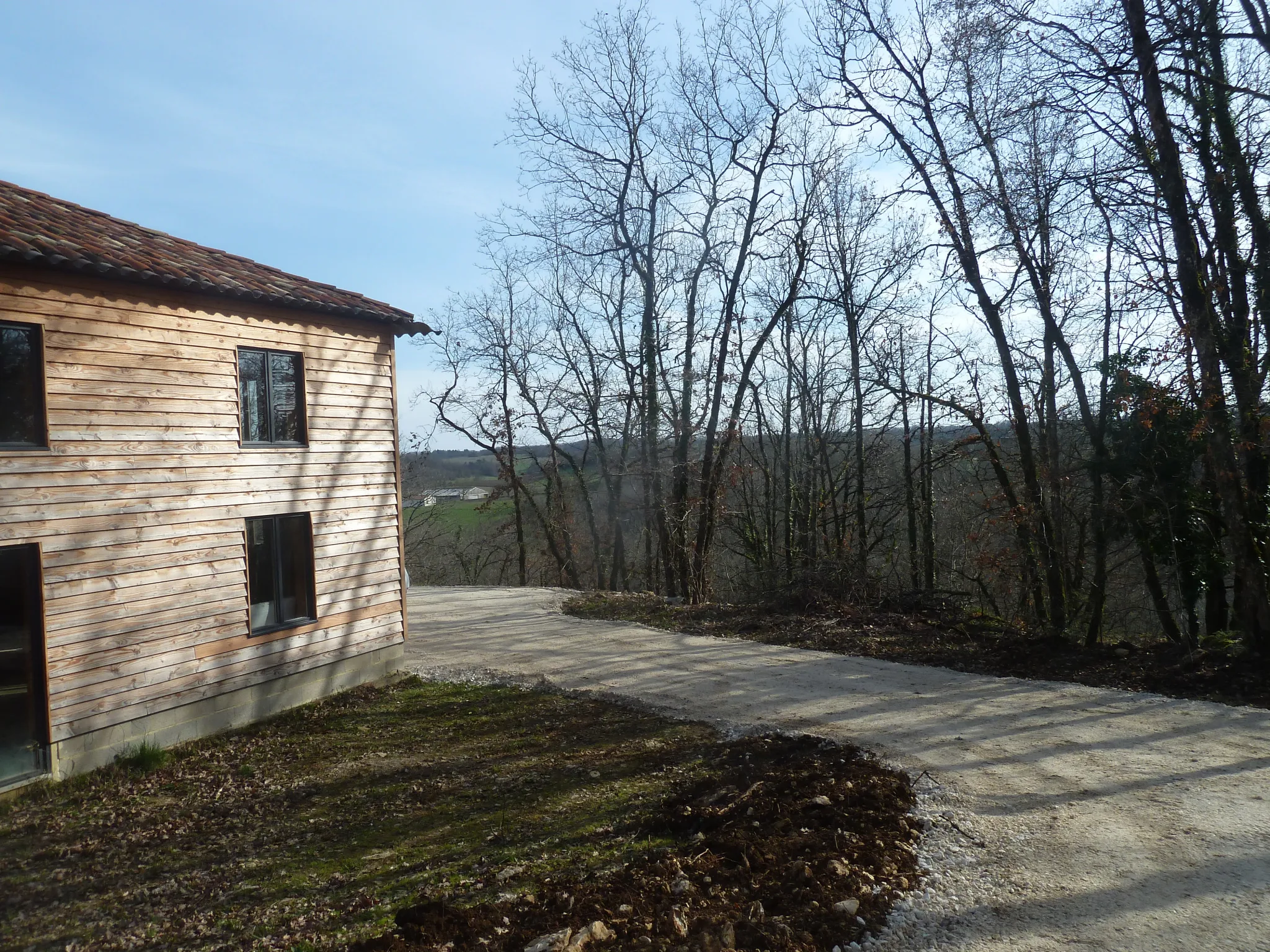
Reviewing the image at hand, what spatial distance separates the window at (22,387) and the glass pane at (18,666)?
3.37ft

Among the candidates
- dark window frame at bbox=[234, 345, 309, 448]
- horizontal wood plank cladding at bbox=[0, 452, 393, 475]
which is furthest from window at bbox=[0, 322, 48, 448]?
dark window frame at bbox=[234, 345, 309, 448]

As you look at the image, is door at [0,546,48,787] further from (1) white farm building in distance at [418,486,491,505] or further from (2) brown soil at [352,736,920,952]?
(1) white farm building in distance at [418,486,491,505]

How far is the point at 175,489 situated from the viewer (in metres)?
8.56

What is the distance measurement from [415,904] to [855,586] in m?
11.4

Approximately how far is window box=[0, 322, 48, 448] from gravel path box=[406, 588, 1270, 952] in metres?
6.09

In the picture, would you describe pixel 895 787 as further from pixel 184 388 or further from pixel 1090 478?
pixel 1090 478

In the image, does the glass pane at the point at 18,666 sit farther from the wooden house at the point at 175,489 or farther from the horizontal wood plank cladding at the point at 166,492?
the horizontal wood plank cladding at the point at 166,492

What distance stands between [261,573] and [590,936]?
6889mm

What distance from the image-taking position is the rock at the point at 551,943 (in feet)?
13.8

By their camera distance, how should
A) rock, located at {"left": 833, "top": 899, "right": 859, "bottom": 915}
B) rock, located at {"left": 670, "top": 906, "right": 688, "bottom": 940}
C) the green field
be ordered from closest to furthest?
rock, located at {"left": 670, "top": 906, "right": 688, "bottom": 940} < rock, located at {"left": 833, "top": 899, "right": 859, "bottom": 915} < the green field

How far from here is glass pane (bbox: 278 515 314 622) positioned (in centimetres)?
996

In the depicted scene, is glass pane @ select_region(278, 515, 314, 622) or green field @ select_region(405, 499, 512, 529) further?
green field @ select_region(405, 499, 512, 529)

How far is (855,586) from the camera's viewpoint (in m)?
15.0

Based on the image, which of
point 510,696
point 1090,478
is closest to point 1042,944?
point 510,696
